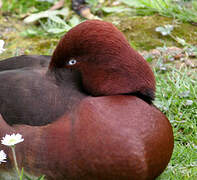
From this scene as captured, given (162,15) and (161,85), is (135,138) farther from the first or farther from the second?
(162,15)

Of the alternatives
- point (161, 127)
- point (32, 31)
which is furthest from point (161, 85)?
point (32, 31)

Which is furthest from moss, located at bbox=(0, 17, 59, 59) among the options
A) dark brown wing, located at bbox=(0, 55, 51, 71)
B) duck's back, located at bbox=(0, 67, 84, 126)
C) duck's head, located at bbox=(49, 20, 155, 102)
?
duck's head, located at bbox=(49, 20, 155, 102)

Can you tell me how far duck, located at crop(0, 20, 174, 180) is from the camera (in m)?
2.07

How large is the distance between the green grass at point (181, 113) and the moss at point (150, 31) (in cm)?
51

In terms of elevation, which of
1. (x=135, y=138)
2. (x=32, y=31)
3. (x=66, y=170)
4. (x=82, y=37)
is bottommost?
(x=32, y=31)

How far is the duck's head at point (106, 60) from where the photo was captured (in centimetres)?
222

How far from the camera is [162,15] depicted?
14.2 ft

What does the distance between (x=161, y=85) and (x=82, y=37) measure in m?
1.28

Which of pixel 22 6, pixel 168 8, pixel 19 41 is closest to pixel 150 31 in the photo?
pixel 168 8

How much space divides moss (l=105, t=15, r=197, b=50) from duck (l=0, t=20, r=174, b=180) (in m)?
1.75

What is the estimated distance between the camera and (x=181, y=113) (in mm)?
3070

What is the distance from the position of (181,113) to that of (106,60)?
1.07 meters

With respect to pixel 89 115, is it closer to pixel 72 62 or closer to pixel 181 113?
pixel 72 62

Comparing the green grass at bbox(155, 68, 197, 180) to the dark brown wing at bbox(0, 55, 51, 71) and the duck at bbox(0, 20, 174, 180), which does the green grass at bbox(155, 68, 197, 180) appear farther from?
the dark brown wing at bbox(0, 55, 51, 71)
